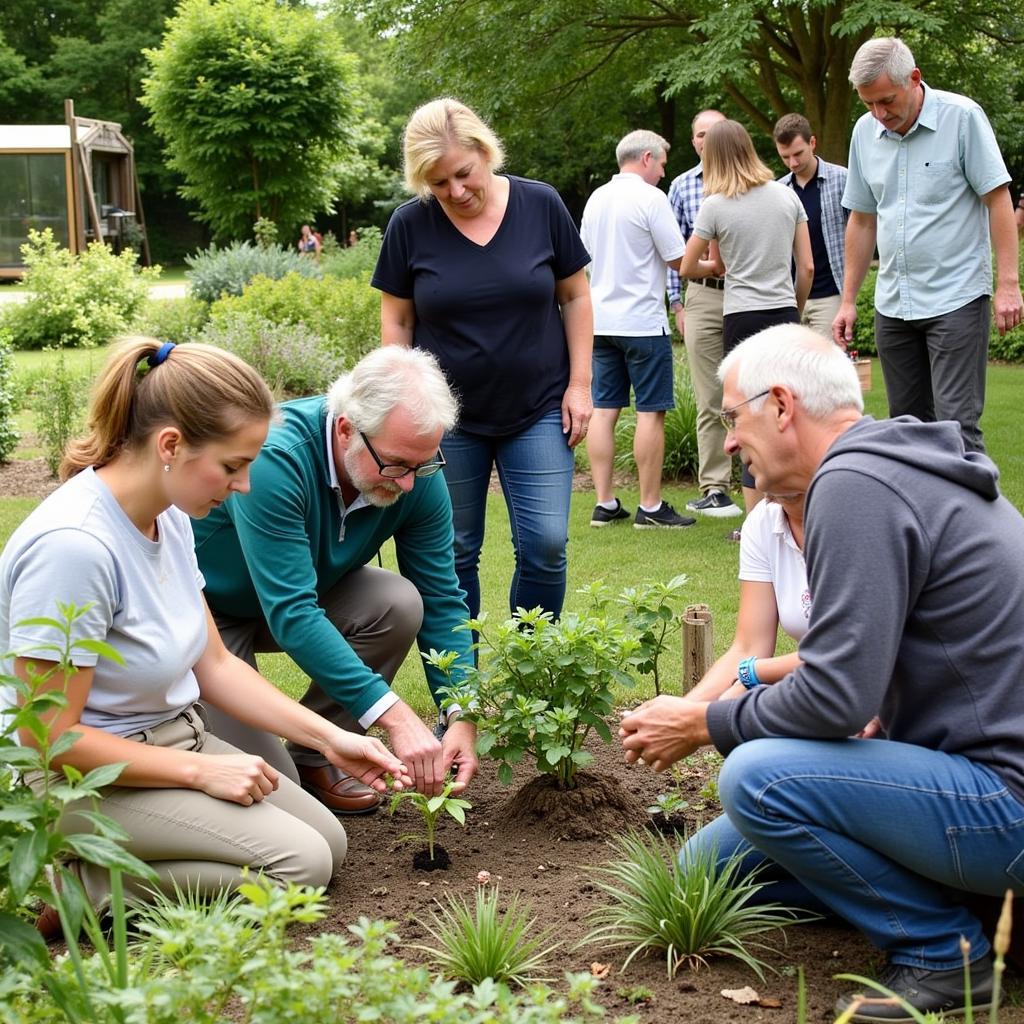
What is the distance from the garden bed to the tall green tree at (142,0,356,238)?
2451 centimetres

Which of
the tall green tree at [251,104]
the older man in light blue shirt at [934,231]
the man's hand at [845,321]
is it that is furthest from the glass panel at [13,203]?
the older man in light blue shirt at [934,231]

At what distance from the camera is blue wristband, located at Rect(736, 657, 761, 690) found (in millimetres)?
3252

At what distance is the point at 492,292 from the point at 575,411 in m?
Result: 0.54

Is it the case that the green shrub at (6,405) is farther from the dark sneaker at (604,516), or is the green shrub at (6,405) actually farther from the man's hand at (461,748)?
the man's hand at (461,748)

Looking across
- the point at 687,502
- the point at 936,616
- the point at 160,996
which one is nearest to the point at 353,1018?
the point at 160,996

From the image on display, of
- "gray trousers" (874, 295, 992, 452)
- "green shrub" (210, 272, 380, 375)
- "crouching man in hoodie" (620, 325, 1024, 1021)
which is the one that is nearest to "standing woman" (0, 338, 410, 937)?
"crouching man in hoodie" (620, 325, 1024, 1021)

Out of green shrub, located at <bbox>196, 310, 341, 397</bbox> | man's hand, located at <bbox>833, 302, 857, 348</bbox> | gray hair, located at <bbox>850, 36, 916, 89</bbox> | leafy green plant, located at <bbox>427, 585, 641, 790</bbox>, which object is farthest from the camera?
green shrub, located at <bbox>196, 310, 341, 397</bbox>

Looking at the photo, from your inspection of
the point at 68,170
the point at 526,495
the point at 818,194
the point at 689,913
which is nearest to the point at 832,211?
the point at 818,194

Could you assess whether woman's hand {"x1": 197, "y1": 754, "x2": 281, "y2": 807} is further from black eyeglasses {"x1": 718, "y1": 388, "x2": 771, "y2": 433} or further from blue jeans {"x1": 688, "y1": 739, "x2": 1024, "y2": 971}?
black eyeglasses {"x1": 718, "y1": 388, "x2": 771, "y2": 433}

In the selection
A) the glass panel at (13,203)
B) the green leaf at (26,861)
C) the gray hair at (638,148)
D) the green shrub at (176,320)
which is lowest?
the green leaf at (26,861)

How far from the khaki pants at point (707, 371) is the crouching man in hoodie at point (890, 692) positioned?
506 centimetres

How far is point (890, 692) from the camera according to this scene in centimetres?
276

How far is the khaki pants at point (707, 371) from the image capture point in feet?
25.8

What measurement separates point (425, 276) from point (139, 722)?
2.12 metres
